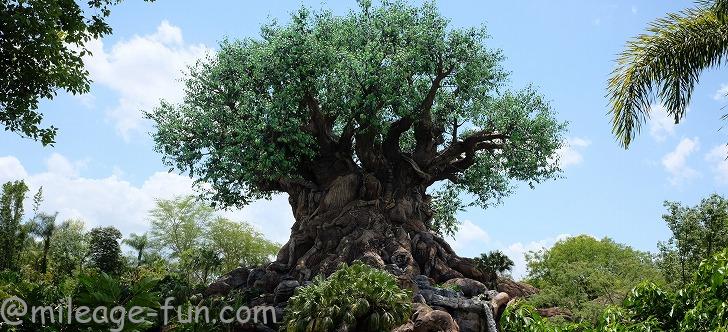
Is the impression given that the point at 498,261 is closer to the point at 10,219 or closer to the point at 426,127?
the point at 426,127

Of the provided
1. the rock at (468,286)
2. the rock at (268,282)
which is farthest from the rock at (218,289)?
the rock at (468,286)

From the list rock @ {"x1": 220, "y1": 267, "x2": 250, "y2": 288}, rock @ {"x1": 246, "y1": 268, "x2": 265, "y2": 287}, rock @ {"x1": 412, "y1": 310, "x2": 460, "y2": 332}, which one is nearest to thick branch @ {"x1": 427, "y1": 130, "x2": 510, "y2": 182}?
rock @ {"x1": 246, "y1": 268, "x2": 265, "y2": 287}

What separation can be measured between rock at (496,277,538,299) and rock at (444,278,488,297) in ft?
8.48

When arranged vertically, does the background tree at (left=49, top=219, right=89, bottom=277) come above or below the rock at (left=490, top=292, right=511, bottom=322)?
above

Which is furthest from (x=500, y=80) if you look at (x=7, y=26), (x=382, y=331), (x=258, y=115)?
(x=7, y=26)

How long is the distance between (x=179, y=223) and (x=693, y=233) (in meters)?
34.7

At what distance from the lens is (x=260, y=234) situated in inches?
2010

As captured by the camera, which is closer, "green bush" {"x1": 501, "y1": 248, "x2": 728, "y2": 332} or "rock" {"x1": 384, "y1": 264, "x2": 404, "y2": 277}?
"green bush" {"x1": 501, "y1": 248, "x2": 728, "y2": 332}

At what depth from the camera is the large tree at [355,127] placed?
71.0ft

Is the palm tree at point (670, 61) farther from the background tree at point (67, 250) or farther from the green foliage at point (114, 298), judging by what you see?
the background tree at point (67, 250)

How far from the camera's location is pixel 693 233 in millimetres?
26125

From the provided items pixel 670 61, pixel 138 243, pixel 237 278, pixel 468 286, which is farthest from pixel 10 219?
pixel 670 61

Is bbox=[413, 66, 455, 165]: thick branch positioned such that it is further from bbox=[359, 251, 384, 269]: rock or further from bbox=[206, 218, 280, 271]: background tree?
bbox=[206, 218, 280, 271]: background tree

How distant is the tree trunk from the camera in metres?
22.3
